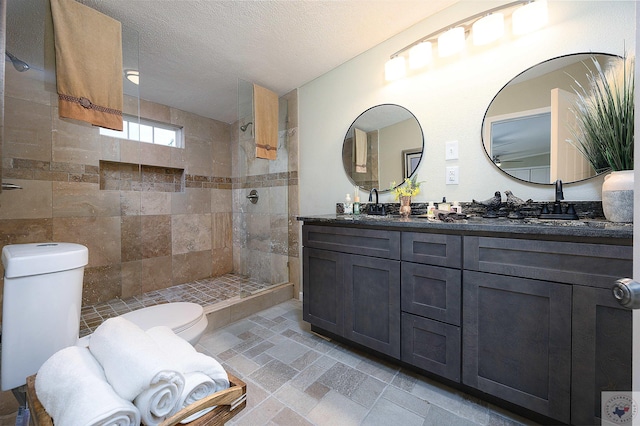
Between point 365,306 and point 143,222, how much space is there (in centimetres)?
259

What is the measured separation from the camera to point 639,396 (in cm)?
48

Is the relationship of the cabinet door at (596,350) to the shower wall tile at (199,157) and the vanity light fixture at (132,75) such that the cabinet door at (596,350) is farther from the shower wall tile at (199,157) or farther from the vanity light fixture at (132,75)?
the shower wall tile at (199,157)

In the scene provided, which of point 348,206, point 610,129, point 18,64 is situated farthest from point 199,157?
point 610,129

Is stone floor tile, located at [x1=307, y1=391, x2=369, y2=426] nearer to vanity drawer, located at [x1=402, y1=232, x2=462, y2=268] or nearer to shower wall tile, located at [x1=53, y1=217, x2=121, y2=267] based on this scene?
vanity drawer, located at [x1=402, y1=232, x2=462, y2=268]

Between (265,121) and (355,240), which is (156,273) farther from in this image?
(355,240)

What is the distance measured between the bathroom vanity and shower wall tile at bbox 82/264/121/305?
222cm

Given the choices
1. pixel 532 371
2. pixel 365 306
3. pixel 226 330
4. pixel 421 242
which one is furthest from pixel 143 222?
Answer: pixel 532 371

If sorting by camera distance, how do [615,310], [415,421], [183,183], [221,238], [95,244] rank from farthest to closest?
[221,238] < [183,183] < [95,244] < [415,421] < [615,310]

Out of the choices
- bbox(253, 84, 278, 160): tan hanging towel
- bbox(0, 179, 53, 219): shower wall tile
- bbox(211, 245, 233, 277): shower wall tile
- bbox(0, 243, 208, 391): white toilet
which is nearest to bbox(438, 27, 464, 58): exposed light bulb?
bbox(253, 84, 278, 160): tan hanging towel

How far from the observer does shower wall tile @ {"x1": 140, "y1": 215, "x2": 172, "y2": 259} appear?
9.02 feet

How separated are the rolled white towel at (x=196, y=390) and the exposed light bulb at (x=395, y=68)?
7.02ft

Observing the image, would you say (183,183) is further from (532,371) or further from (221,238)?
(532,371)

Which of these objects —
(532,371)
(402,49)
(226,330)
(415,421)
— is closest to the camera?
(532,371)

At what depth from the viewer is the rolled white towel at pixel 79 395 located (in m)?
0.47
